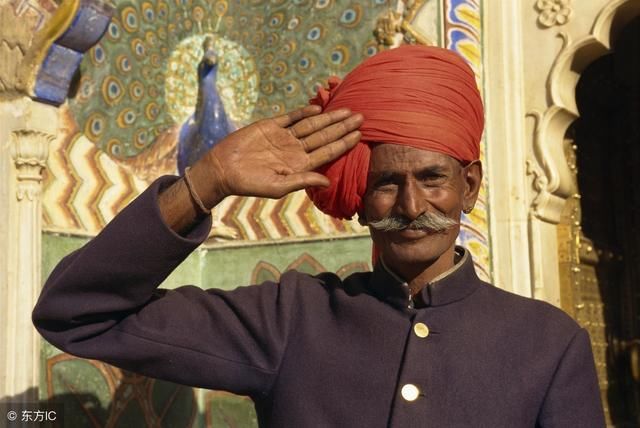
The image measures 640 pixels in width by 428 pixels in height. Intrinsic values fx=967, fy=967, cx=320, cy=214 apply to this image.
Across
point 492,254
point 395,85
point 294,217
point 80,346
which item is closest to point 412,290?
point 395,85

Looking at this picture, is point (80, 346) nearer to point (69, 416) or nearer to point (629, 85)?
point (69, 416)

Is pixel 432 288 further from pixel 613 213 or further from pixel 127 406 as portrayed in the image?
pixel 613 213

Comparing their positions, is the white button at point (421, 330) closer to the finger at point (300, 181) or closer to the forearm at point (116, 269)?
the finger at point (300, 181)

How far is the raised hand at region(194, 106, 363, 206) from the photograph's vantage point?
68.8 inches

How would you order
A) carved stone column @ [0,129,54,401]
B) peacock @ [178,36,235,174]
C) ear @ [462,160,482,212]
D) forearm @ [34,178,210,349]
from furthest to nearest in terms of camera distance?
peacock @ [178,36,235,174], carved stone column @ [0,129,54,401], ear @ [462,160,482,212], forearm @ [34,178,210,349]

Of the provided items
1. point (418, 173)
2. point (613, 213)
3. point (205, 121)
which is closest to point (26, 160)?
point (205, 121)

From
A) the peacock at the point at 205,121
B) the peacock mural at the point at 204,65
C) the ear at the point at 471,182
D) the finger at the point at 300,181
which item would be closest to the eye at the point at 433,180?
the ear at the point at 471,182

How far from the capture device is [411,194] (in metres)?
1.83

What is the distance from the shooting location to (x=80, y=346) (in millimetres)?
1774

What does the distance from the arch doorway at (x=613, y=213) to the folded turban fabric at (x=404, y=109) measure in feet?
9.98

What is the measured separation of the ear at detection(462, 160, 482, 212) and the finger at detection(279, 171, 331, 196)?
1.16ft

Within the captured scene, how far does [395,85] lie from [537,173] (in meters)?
2.23

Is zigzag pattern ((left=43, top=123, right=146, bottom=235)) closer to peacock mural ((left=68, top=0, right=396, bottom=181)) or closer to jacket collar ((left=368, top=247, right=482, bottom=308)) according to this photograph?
peacock mural ((left=68, top=0, right=396, bottom=181))

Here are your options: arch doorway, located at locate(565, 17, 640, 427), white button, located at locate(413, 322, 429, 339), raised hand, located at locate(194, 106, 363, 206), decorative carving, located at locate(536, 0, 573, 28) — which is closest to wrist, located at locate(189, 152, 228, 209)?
raised hand, located at locate(194, 106, 363, 206)
